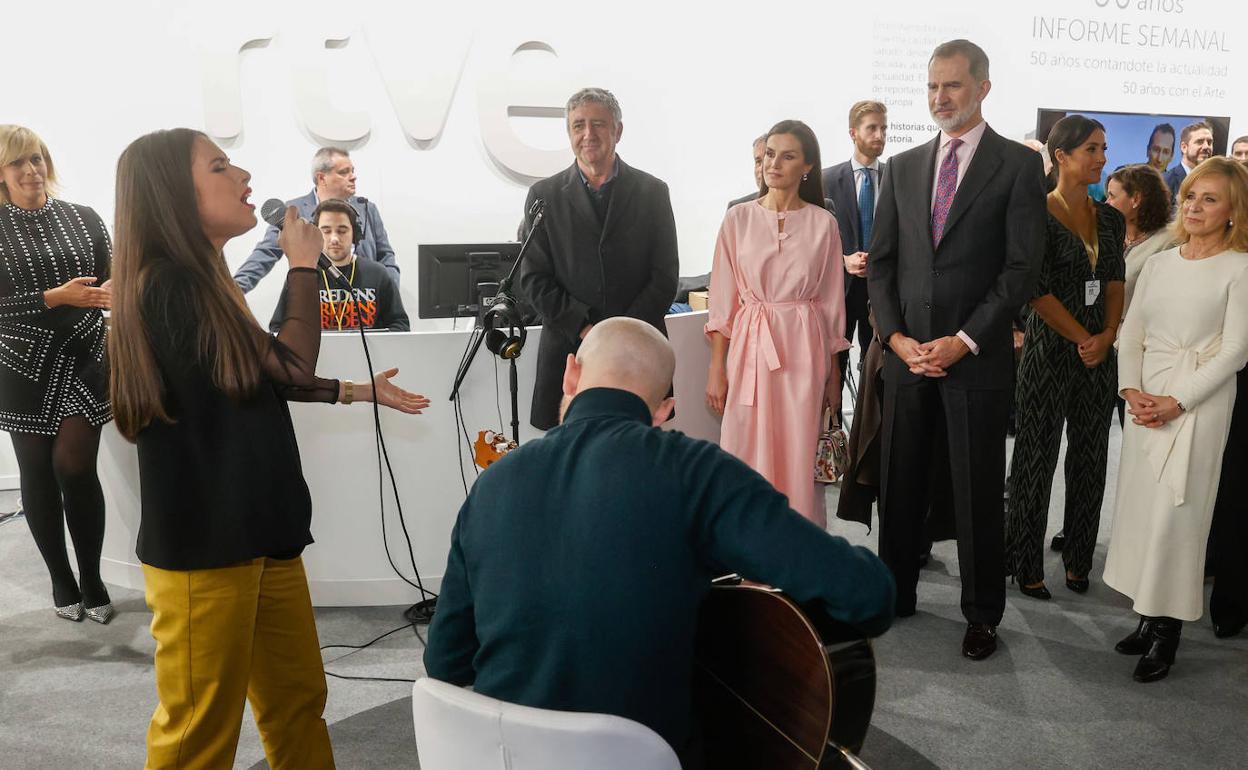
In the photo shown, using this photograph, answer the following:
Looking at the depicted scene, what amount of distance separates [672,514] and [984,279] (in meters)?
2.14

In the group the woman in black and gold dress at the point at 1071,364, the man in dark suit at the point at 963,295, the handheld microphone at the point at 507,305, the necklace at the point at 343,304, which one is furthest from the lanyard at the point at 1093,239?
the necklace at the point at 343,304

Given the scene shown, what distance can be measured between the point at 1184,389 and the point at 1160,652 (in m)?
0.83

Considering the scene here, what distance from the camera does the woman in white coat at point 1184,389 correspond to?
2.93 metres

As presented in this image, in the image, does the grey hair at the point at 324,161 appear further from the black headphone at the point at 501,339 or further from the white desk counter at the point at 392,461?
the black headphone at the point at 501,339

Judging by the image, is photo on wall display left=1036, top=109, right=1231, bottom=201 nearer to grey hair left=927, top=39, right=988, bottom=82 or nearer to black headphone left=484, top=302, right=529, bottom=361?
grey hair left=927, top=39, right=988, bottom=82

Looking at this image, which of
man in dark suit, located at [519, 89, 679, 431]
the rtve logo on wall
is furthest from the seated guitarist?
the rtve logo on wall

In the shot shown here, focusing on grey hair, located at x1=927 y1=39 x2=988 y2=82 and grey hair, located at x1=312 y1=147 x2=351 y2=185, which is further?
grey hair, located at x1=312 y1=147 x2=351 y2=185

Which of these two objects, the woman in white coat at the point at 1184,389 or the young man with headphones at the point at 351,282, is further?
the young man with headphones at the point at 351,282

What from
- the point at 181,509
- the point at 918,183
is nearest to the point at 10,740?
the point at 181,509

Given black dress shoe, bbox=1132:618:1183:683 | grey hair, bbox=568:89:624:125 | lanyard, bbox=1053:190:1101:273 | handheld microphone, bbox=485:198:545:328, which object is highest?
grey hair, bbox=568:89:624:125

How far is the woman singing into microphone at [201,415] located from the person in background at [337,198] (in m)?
3.25

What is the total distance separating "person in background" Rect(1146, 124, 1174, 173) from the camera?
7.71 meters

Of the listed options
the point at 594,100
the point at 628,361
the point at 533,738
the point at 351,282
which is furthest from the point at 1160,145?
the point at 533,738

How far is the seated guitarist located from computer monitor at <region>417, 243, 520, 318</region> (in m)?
2.38
